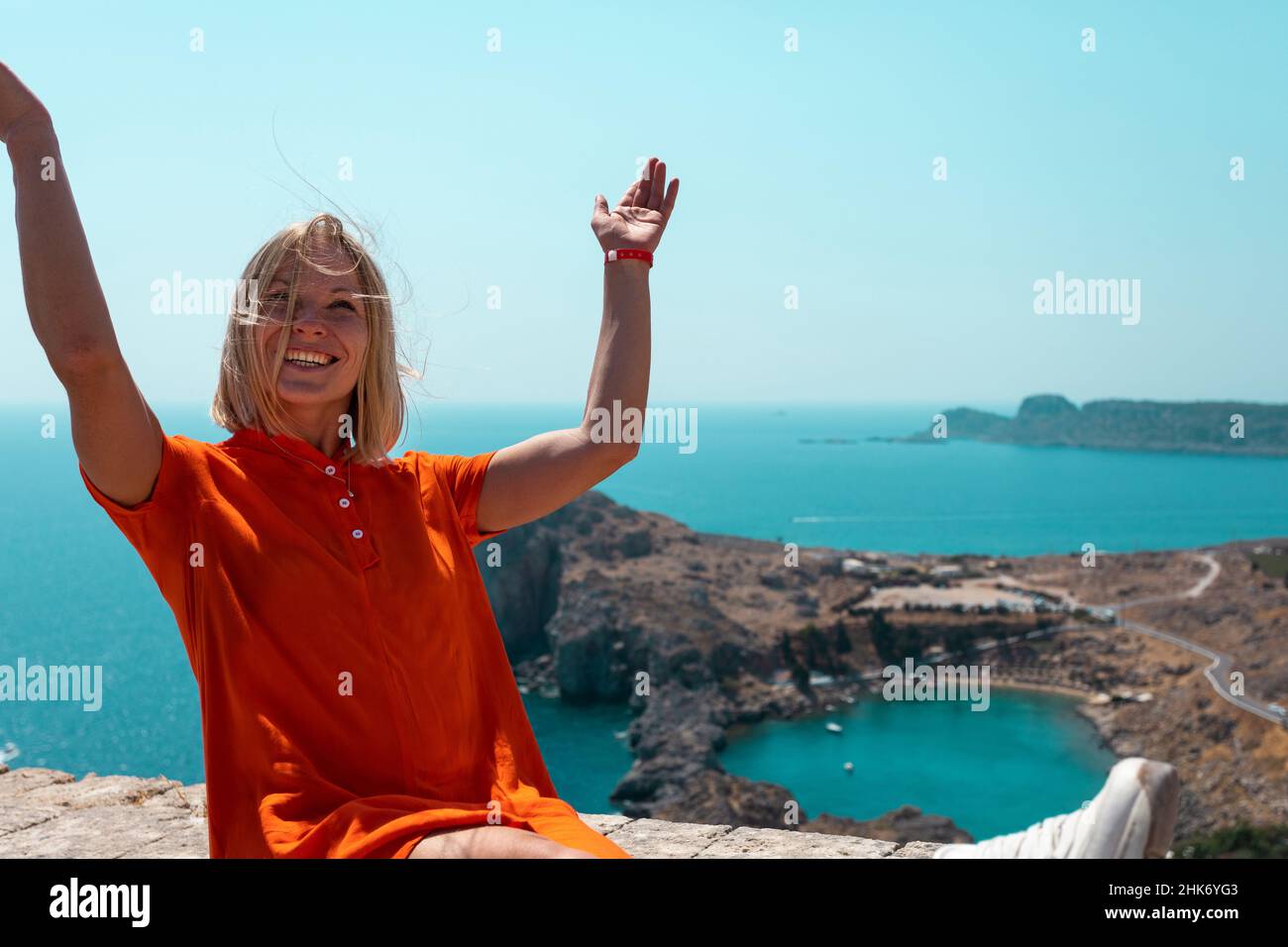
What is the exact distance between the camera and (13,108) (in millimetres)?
1598

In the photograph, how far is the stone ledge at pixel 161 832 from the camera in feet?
10.6

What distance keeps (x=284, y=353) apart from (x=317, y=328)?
0.07m

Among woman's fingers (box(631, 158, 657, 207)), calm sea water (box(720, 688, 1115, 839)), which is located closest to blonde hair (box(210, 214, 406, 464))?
woman's fingers (box(631, 158, 657, 207))

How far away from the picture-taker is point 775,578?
220 feet

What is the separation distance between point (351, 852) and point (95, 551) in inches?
3499

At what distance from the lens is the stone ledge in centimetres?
323

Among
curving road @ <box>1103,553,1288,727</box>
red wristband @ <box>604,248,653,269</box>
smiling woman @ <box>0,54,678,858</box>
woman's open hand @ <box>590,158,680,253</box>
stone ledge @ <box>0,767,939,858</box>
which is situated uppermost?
woman's open hand @ <box>590,158,680,253</box>

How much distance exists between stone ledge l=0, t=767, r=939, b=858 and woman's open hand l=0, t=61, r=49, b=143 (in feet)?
7.71

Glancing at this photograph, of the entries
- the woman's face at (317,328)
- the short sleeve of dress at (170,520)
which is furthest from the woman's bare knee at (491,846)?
the woman's face at (317,328)

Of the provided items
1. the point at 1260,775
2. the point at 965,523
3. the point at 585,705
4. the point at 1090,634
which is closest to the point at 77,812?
the point at 1260,775

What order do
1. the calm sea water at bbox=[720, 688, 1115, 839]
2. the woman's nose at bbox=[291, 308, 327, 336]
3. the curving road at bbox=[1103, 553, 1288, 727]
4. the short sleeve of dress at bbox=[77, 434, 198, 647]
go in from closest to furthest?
the short sleeve of dress at bbox=[77, 434, 198, 647] → the woman's nose at bbox=[291, 308, 327, 336] → the calm sea water at bbox=[720, 688, 1115, 839] → the curving road at bbox=[1103, 553, 1288, 727]

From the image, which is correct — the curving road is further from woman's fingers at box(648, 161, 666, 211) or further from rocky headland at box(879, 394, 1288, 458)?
woman's fingers at box(648, 161, 666, 211)
